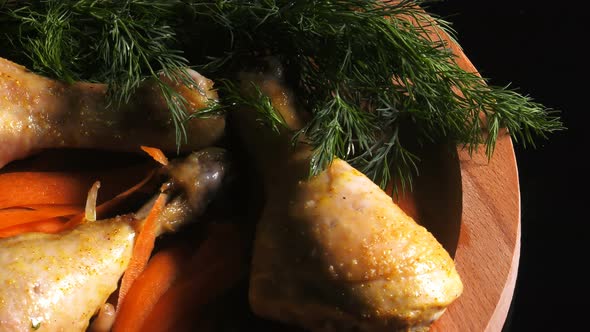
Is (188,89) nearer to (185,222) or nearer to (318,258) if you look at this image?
(185,222)

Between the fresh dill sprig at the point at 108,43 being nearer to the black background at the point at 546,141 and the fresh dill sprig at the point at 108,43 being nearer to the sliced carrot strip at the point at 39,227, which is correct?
the sliced carrot strip at the point at 39,227

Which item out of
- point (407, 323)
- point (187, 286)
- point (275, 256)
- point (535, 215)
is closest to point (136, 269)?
point (187, 286)

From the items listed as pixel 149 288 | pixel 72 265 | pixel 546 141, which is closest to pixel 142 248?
pixel 149 288

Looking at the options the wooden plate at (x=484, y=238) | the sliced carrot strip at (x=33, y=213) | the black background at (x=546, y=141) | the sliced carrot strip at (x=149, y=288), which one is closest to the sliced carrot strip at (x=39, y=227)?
the sliced carrot strip at (x=33, y=213)

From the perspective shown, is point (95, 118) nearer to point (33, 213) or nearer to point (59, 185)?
point (59, 185)

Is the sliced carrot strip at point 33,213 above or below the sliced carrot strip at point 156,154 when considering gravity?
below

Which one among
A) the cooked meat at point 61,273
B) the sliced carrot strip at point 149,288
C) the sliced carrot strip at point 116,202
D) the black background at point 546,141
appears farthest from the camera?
the black background at point 546,141

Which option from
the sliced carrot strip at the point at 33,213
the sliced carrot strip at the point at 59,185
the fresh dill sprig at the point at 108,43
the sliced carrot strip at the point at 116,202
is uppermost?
the fresh dill sprig at the point at 108,43
